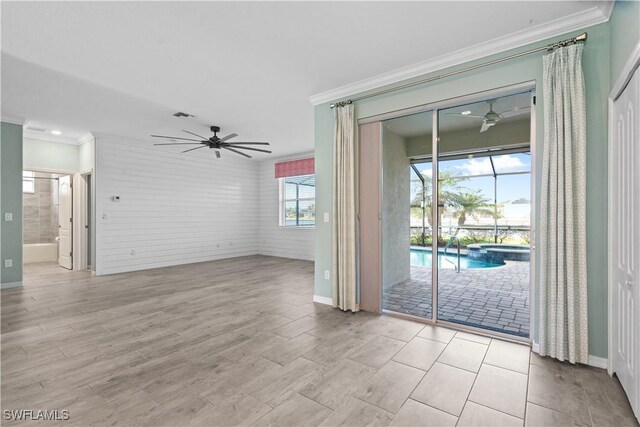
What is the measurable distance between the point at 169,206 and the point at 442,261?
20.1 feet

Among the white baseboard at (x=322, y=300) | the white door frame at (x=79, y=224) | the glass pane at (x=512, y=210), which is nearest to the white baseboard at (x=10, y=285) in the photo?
the white door frame at (x=79, y=224)

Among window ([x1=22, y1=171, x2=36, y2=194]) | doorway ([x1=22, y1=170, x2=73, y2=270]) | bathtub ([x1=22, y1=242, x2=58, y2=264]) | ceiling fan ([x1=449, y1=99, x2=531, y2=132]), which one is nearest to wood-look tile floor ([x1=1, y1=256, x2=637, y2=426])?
ceiling fan ([x1=449, y1=99, x2=531, y2=132])

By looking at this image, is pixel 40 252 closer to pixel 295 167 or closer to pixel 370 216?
pixel 295 167

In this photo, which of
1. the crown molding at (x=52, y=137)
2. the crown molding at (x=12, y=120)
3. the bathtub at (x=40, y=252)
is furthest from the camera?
the bathtub at (x=40, y=252)

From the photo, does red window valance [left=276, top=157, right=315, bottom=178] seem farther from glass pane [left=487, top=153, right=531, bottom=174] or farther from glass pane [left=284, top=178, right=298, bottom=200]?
glass pane [left=487, top=153, right=531, bottom=174]

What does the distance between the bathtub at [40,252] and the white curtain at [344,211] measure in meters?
8.51

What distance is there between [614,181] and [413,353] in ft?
6.66

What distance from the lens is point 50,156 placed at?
6375 mm

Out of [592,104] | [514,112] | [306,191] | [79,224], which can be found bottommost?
[79,224]

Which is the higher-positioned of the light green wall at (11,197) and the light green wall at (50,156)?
the light green wall at (50,156)

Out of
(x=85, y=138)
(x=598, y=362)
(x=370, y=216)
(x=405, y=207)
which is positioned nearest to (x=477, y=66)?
(x=405, y=207)

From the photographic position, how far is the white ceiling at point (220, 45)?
7.70 feet

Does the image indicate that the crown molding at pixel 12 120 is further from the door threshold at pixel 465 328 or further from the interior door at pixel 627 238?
the interior door at pixel 627 238

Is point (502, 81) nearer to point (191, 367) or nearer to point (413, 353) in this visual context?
point (413, 353)
